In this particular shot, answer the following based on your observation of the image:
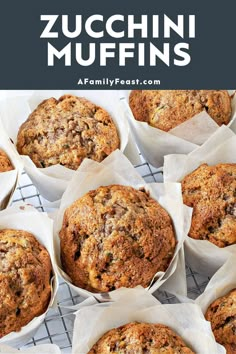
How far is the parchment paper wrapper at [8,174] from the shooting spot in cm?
454

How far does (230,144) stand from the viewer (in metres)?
4.70

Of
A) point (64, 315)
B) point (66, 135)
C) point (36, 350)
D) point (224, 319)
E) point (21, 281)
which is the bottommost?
point (64, 315)

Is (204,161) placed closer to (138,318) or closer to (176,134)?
(176,134)

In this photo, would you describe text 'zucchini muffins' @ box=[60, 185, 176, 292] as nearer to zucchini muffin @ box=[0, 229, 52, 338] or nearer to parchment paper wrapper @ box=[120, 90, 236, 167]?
zucchini muffin @ box=[0, 229, 52, 338]

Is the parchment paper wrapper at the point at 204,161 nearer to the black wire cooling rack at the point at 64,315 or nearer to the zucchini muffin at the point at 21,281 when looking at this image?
the black wire cooling rack at the point at 64,315

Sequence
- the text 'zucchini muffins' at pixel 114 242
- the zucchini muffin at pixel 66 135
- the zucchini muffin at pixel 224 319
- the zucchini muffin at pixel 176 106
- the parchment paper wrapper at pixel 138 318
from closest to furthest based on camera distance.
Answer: the parchment paper wrapper at pixel 138 318, the zucchini muffin at pixel 224 319, the text 'zucchini muffins' at pixel 114 242, the zucchini muffin at pixel 66 135, the zucchini muffin at pixel 176 106

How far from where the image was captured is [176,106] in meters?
4.83

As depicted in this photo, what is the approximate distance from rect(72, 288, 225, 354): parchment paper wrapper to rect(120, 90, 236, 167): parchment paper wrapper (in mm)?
1014

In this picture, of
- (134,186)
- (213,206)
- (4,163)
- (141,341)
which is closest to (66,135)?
(4,163)

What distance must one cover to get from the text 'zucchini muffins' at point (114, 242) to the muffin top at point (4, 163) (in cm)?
48


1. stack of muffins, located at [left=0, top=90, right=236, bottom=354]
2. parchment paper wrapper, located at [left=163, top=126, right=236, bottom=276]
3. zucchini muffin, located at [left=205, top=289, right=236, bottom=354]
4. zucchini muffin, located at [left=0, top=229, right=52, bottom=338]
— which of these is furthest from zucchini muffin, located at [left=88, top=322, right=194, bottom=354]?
parchment paper wrapper, located at [left=163, top=126, right=236, bottom=276]

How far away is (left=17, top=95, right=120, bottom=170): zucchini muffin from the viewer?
466 cm

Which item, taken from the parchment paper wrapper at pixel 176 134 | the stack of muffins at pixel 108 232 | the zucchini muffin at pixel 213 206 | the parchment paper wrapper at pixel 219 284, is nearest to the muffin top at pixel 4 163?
the stack of muffins at pixel 108 232

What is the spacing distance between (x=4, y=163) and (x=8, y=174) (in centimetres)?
14
